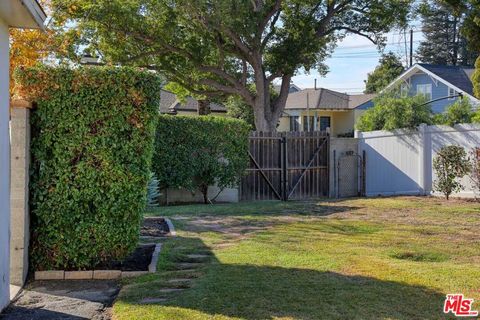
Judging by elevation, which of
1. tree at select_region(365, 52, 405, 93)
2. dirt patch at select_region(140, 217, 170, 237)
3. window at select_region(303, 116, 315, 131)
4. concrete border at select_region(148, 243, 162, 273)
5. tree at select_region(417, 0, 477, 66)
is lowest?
concrete border at select_region(148, 243, 162, 273)

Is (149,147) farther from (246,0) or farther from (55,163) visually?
(246,0)

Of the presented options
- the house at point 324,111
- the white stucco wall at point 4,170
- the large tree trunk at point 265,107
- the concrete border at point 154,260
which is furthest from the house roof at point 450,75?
the white stucco wall at point 4,170

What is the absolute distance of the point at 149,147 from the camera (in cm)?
661

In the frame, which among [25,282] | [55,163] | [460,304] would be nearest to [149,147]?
[55,163]

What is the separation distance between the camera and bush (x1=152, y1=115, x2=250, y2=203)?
15102 millimetres

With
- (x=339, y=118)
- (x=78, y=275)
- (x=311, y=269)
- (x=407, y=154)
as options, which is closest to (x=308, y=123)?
(x=339, y=118)

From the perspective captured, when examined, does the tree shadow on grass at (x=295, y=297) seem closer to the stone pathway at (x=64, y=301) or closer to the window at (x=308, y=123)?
the stone pathway at (x=64, y=301)

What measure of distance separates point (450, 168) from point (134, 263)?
417 inches

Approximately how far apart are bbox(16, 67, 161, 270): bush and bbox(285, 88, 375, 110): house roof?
30.9m

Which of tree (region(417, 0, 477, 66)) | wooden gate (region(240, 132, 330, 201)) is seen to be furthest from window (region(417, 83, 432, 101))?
tree (region(417, 0, 477, 66))

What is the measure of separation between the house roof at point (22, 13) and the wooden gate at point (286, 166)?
1165 cm

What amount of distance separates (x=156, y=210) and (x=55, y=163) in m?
7.58

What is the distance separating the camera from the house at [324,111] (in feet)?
124

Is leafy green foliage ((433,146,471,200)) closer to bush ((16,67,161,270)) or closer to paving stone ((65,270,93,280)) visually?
bush ((16,67,161,270))
